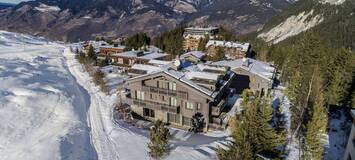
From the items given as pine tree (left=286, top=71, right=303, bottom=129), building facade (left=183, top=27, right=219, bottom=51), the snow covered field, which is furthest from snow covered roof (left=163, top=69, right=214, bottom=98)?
building facade (left=183, top=27, right=219, bottom=51)

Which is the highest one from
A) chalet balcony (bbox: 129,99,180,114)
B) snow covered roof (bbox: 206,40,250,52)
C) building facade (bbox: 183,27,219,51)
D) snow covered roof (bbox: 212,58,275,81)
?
building facade (bbox: 183,27,219,51)

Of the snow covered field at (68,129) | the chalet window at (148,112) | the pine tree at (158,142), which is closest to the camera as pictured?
the pine tree at (158,142)

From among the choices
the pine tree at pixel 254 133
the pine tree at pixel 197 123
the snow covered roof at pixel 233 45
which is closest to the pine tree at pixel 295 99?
the pine tree at pixel 197 123

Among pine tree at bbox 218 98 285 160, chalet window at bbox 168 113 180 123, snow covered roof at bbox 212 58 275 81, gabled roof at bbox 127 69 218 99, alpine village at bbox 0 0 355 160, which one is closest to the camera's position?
pine tree at bbox 218 98 285 160

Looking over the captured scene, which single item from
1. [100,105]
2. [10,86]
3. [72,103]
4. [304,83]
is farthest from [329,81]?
[10,86]

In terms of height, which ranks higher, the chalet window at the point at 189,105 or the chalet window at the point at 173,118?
the chalet window at the point at 189,105

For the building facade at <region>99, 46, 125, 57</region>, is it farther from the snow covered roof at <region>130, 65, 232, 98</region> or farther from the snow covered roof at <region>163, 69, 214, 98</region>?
the snow covered roof at <region>163, 69, 214, 98</region>

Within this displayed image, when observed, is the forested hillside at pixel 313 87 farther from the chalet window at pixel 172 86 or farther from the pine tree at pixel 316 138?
the chalet window at pixel 172 86

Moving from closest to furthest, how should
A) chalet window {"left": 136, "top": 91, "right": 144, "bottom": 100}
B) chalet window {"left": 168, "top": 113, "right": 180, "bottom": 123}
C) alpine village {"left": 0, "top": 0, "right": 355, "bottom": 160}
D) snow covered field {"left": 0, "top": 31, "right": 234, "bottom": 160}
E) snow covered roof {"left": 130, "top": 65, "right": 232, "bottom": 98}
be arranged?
1. alpine village {"left": 0, "top": 0, "right": 355, "bottom": 160}
2. snow covered field {"left": 0, "top": 31, "right": 234, "bottom": 160}
3. snow covered roof {"left": 130, "top": 65, "right": 232, "bottom": 98}
4. chalet window {"left": 168, "top": 113, "right": 180, "bottom": 123}
5. chalet window {"left": 136, "top": 91, "right": 144, "bottom": 100}

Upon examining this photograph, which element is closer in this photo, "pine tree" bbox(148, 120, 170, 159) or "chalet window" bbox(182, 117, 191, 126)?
"pine tree" bbox(148, 120, 170, 159)
